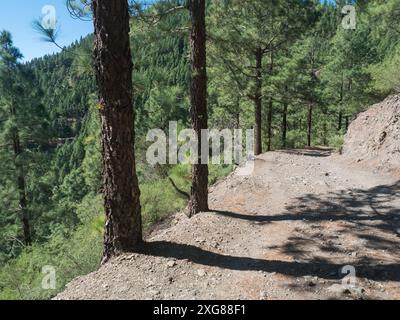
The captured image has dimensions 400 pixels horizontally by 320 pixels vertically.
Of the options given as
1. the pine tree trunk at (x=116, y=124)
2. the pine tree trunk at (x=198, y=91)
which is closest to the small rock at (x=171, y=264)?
the pine tree trunk at (x=116, y=124)

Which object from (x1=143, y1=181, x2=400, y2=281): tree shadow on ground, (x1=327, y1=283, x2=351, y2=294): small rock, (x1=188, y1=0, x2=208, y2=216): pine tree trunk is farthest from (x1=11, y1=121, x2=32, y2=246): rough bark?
(x1=327, y1=283, x2=351, y2=294): small rock

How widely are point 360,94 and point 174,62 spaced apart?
7589 centimetres

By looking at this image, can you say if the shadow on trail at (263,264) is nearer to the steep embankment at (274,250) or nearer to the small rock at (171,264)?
the steep embankment at (274,250)

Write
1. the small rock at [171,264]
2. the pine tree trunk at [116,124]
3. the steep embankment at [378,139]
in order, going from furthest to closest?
the steep embankment at [378,139] < the small rock at [171,264] < the pine tree trunk at [116,124]

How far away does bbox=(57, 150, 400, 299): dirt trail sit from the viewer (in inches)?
185

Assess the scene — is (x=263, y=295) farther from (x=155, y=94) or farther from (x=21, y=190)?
(x=21, y=190)

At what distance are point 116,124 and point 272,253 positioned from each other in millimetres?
3054

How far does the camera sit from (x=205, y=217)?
7.46 meters

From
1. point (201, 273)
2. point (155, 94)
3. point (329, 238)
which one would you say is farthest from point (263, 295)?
point (155, 94)

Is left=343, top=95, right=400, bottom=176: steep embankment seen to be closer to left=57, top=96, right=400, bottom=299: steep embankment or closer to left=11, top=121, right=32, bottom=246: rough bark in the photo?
left=57, top=96, right=400, bottom=299: steep embankment

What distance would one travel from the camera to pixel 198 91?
734cm

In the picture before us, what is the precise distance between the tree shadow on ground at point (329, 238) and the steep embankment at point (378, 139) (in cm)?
234

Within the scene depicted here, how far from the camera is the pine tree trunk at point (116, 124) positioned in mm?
5262

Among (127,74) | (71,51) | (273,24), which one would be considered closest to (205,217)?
(127,74)
